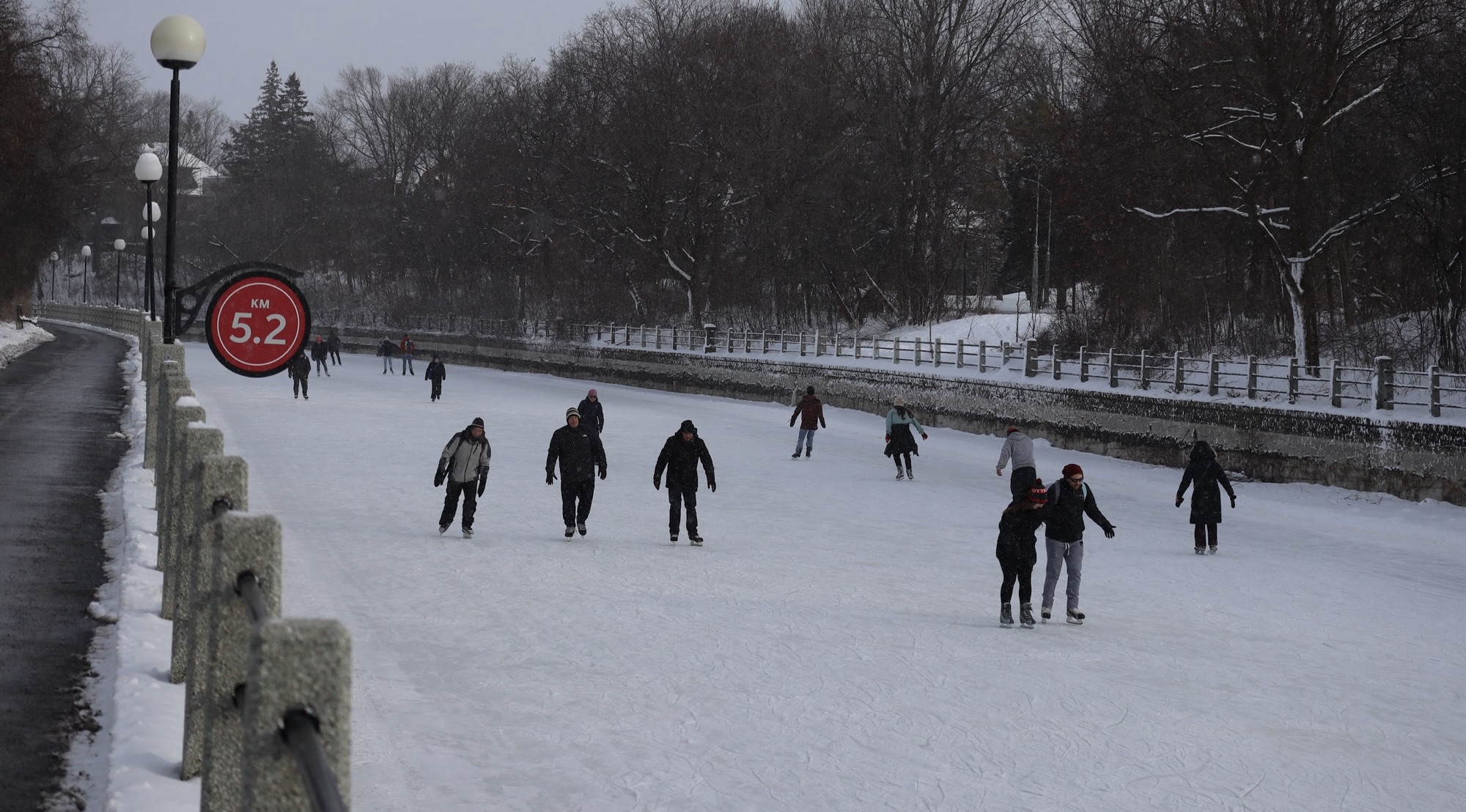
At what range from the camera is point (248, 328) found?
8.45 metres

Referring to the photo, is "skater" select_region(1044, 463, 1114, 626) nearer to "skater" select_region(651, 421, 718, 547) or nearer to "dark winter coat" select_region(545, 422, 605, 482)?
"skater" select_region(651, 421, 718, 547)

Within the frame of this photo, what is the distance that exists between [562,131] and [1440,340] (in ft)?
141

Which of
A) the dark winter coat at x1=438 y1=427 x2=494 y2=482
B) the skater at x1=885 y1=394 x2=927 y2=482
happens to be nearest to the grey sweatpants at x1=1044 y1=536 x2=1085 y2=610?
the dark winter coat at x1=438 y1=427 x2=494 y2=482

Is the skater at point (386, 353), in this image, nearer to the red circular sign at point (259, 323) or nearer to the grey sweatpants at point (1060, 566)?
the grey sweatpants at point (1060, 566)

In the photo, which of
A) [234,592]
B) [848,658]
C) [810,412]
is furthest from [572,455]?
[810,412]

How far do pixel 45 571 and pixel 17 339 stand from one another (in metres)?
39.9

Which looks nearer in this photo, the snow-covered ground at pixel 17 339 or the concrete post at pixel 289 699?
the concrete post at pixel 289 699

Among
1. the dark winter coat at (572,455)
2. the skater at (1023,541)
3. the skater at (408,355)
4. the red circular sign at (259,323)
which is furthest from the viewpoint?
the skater at (408,355)

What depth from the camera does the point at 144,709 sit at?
6391 mm

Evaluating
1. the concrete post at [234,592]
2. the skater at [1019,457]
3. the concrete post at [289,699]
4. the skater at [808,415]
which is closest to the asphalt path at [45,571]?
the concrete post at [234,592]

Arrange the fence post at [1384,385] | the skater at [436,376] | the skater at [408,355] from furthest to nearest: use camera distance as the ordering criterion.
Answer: the skater at [408,355], the skater at [436,376], the fence post at [1384,385]

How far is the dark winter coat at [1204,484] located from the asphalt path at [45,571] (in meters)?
11.4

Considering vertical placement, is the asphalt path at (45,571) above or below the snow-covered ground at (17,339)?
below

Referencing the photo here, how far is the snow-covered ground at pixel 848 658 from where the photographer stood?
7.32 metres
